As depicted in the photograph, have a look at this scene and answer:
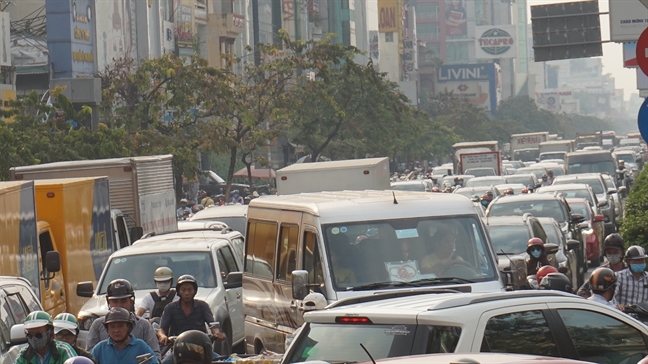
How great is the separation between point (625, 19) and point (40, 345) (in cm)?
1961

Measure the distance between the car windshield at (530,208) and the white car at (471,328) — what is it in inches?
615

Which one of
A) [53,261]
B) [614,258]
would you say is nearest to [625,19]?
[614,258]

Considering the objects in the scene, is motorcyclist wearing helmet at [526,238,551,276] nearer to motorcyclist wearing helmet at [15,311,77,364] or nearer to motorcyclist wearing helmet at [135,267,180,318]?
motorcyclist wearing helmet at [135,267,180,318]

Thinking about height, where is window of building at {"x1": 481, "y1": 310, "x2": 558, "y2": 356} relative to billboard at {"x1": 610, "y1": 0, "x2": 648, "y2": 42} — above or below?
below

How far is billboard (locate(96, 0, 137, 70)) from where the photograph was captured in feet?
162

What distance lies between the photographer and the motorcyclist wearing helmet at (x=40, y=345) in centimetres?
807

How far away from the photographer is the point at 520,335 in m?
6.76

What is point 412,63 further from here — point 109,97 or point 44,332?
point 44,332

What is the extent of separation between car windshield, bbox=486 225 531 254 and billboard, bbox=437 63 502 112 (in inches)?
6443

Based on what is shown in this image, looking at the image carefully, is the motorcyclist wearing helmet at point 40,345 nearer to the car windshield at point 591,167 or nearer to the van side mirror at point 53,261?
the van side mirror at point 53,261

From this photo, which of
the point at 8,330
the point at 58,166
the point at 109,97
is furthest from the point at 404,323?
the point at 109,97

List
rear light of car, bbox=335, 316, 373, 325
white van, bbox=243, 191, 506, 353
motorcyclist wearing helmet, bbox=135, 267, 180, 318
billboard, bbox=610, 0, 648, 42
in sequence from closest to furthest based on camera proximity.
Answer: rear light of car, bbox=335, 316, 373, 325 < white van, bbox=243, 191, 506, 353 < motorcyclist wearing helmet, bbox=135, 267, 180, 318 < billboard, bbox=610, 0, 648, 42

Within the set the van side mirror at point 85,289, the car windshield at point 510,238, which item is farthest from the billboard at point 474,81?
the van side mirror at point 85,289

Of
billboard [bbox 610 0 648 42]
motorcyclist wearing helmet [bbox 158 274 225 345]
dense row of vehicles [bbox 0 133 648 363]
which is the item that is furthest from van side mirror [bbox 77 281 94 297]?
billboard [bbox 610 0 648 42]
